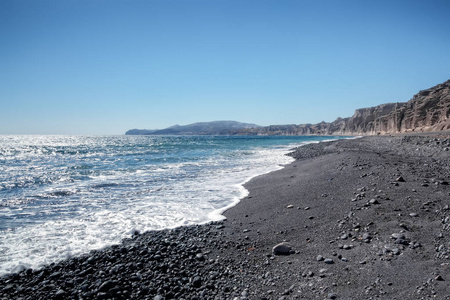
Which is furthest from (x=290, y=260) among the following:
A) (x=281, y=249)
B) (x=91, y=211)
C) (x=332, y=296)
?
(x=91, y=211)

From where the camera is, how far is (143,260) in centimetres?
484

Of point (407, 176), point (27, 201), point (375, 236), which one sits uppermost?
point (407, 176)

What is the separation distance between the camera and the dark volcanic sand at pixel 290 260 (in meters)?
3.55

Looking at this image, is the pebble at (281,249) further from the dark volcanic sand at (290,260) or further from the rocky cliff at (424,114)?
the rocky cliff at (424,114)

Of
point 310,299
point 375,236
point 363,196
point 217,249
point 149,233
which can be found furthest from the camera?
point 363,196

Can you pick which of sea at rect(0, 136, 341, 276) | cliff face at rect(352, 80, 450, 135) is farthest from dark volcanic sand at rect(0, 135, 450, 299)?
cliff face at rect(352, 80, 450, 135)

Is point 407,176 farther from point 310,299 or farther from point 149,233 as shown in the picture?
point 149,233

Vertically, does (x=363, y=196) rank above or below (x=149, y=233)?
above

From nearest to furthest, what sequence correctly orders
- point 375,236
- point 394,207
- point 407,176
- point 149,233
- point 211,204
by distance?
point 375,236 < point 394,207 < point 149,233 < point 407,176 < point 211,204

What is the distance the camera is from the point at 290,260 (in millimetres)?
4500

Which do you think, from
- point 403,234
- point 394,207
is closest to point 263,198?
point 394,207

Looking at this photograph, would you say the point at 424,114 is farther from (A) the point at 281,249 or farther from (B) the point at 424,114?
(A) the point at 281,249

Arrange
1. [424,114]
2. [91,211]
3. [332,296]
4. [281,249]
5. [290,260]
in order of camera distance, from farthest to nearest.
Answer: [424,114] < [91,211] < [281,249] < [290,260] < [332,296]

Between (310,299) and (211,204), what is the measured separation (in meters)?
6.04
